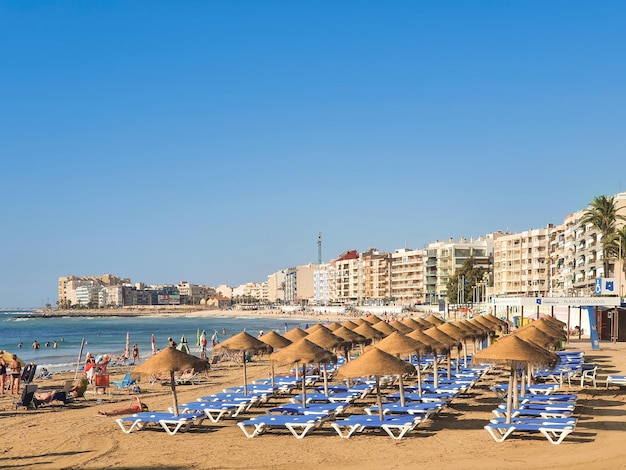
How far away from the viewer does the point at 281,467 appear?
11836 mm

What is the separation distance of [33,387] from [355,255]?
175 metres

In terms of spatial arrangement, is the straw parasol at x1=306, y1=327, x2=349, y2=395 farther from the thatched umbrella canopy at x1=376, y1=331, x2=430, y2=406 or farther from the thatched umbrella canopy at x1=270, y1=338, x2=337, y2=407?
the thatched umbrella canopy at x1=270, y1=338, x2=337, y2=407

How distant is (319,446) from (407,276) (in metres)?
146

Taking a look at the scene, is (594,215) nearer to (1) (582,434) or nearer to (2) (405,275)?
(1) (582,434)

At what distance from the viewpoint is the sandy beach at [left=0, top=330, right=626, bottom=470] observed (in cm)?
1203

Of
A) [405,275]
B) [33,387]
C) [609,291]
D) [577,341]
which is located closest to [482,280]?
[405,275]

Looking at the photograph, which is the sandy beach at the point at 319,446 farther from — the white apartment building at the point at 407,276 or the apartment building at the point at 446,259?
the white apartment building at the point at 407,276

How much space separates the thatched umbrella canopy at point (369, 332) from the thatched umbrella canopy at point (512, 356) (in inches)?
396

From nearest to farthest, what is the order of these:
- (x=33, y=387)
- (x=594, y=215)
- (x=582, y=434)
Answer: (x=582, y=434) < (x=33, y=387) < (x=594, y=215)

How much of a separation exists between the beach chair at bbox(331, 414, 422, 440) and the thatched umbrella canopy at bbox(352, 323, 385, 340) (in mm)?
9269

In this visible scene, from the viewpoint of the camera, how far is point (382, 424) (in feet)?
44.8

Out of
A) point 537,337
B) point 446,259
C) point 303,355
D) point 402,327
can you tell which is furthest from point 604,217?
point 446,259

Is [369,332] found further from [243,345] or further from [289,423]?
[289,423]

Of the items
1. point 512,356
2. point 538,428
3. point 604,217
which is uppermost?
point 604,217
